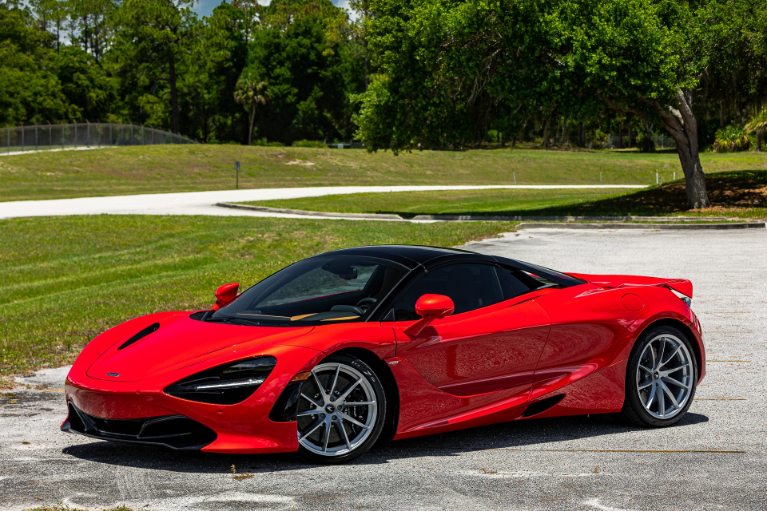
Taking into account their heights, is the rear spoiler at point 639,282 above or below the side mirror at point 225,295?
above

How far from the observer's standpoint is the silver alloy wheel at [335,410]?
16.5ft

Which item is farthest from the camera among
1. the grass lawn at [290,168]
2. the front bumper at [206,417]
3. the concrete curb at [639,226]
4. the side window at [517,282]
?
the grass lawn at [290,168]

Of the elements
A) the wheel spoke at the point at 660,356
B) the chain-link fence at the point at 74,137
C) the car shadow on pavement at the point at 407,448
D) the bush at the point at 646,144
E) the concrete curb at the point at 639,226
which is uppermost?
the bush at the point at 646,144

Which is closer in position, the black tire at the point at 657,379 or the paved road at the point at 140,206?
the black tire at the point at 657,379

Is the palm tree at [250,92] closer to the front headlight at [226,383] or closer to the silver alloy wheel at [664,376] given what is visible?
A: the silver alloy wheel at [664,376]

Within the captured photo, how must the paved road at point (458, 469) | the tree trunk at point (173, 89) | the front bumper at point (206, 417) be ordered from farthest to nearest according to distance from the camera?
the tree trunk at point (173, 89) → the front bumper at point (206, 417) → the paved road at point (458, 469)

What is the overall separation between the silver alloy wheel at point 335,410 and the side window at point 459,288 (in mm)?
608

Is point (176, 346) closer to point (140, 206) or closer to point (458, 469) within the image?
point (458, 469)

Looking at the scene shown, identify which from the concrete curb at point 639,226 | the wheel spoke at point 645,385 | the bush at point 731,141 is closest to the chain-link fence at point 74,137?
the concrete curb at point 639,226

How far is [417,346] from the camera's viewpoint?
5305 millimetres

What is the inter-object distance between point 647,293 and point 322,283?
7.89 ft

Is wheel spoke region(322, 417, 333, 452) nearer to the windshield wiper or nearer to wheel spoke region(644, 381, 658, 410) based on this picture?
the windshield wiper

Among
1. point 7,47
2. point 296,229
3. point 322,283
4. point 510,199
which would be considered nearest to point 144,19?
point 7,47

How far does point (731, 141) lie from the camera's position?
7906cm
